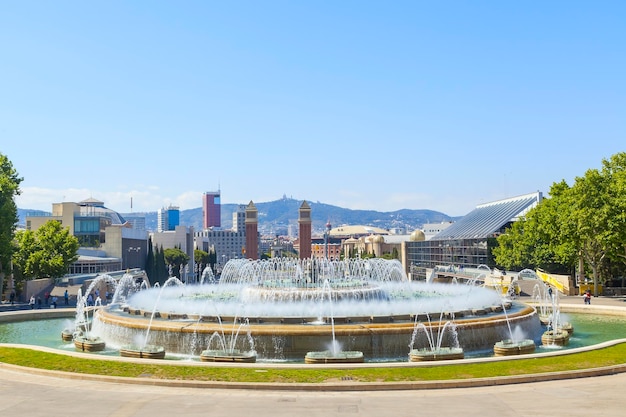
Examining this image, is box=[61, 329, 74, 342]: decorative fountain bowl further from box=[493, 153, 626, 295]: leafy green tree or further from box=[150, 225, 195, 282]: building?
box=[150, 225, 195, 282]: building

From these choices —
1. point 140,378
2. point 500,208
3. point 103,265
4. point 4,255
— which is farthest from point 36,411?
point 500,208

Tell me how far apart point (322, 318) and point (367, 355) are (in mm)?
2670

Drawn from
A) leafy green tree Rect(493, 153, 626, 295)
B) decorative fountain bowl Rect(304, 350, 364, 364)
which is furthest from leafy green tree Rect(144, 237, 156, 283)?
decorative fountain bowl Rect(304, 350, 364, 364)

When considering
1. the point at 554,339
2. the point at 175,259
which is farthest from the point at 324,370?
the point at 175,259

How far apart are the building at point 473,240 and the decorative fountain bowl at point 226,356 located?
57.5m

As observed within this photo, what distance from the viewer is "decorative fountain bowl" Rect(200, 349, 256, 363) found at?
811 inches

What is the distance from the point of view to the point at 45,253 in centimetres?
5428

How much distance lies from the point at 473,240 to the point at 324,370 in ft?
224

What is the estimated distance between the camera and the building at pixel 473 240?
8056 centimetres

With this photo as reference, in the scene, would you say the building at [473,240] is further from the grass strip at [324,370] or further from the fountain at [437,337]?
the grass strip at [324,370]

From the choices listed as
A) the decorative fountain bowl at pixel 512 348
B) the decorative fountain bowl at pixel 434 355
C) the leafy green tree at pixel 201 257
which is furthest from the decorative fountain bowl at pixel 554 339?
the leafy green tree at pixel 201 257

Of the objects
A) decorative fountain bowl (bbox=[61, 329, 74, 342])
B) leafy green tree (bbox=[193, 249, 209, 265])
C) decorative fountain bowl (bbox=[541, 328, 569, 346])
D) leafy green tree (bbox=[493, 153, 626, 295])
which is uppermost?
leafy green tree (bbox=[493, 153, 626, 295])

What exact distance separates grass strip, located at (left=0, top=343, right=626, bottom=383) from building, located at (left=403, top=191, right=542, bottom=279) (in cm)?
5707

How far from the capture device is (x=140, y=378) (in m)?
17.3
